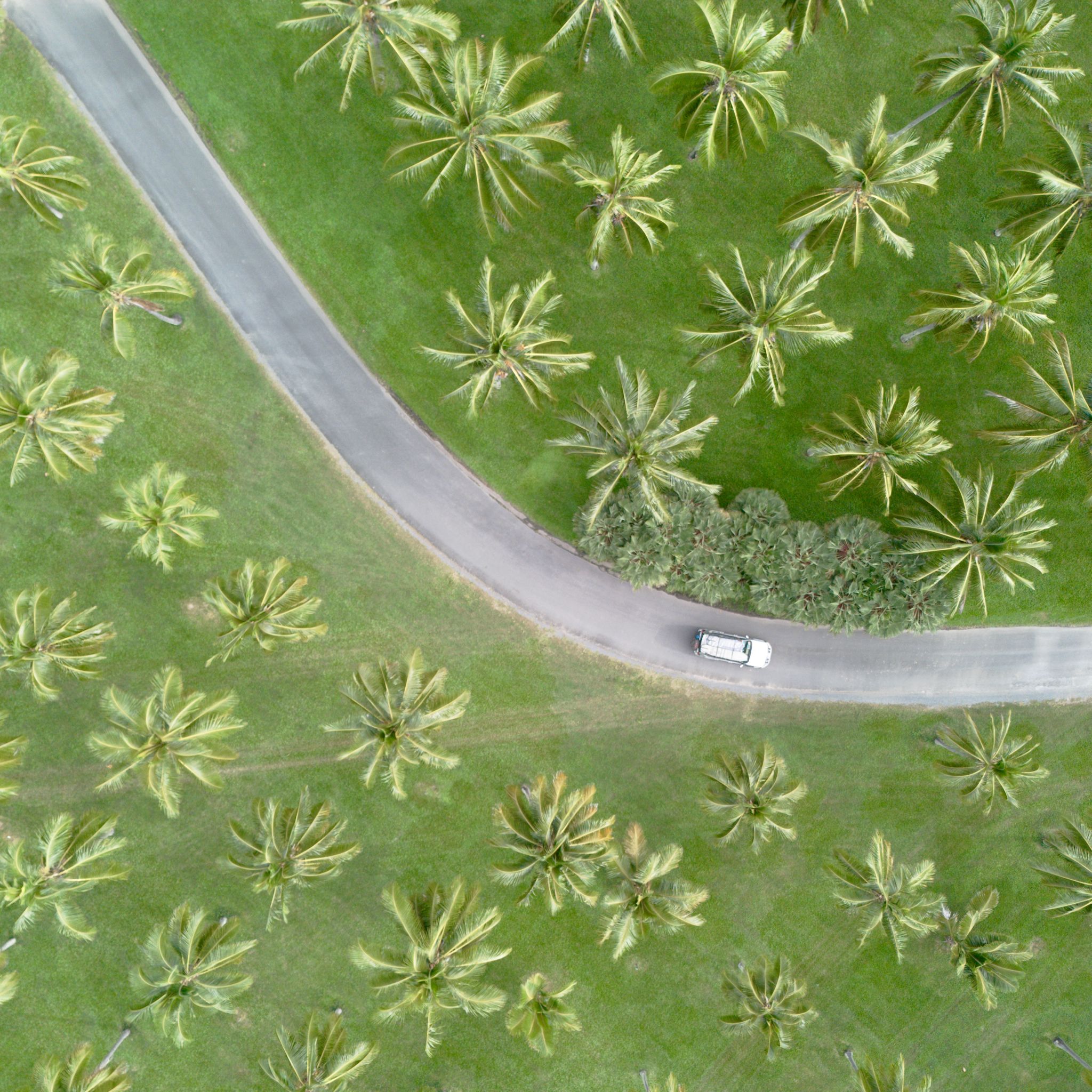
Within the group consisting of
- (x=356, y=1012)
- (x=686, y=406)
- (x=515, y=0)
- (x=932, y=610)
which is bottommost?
(x=356, y=1012)

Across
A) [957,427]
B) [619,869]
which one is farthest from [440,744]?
[957,427]

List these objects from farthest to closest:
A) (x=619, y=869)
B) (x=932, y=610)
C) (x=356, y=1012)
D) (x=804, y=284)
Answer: (x=356, y=1012)
(x=932, y=610)
(x=619, y=869)
(x=804, y=284)

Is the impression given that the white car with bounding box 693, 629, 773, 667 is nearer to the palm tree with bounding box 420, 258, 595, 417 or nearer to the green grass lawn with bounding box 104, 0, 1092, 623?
the green grass lawn with bounding box 104, 0, 1092, 623

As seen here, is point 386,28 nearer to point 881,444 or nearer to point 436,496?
point 436,496

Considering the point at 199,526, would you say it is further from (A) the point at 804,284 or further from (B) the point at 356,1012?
(A) the point at 804,284

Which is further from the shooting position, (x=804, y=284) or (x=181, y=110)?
(x=181, y=110)

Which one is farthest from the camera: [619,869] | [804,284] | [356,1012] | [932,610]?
[356,1012]

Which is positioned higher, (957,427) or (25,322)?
(25,322)
